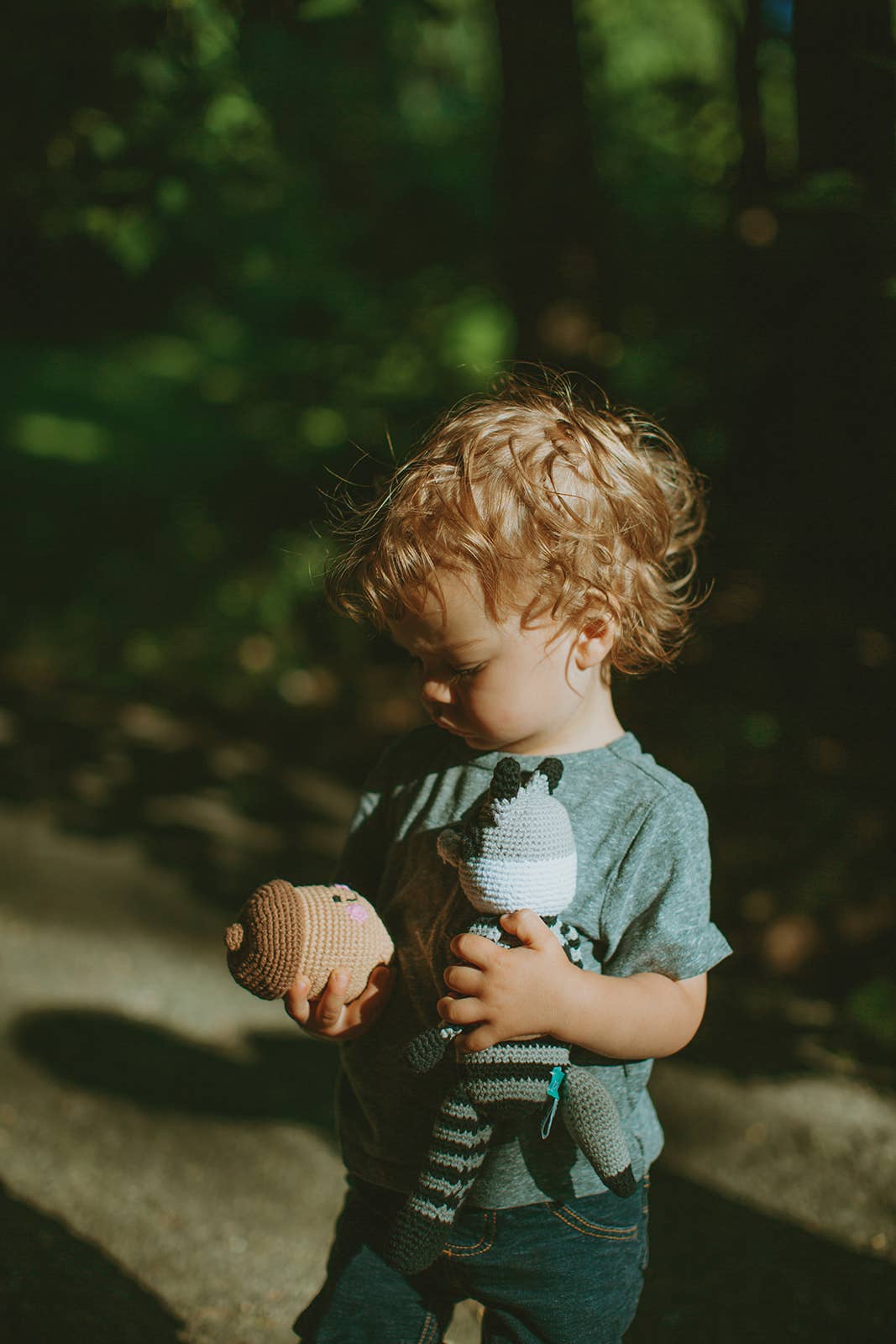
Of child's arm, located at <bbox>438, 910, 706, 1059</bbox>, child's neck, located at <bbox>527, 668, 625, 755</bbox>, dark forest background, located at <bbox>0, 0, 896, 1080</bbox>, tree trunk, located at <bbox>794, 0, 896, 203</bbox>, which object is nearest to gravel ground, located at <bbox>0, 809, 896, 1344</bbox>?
dark forest background, located at <bbox>0, 0, 896, 1080</bbox>

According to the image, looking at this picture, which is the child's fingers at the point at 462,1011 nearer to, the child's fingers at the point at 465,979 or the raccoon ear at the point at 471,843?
the child's fingers at the point at 465,979

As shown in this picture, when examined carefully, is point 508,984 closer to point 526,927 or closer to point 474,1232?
point 526,927

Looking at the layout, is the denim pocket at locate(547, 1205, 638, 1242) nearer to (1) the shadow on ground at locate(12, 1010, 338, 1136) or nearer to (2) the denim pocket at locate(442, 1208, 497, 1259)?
(2) the denim pocket at locate(442, 1208, 497, 1259)

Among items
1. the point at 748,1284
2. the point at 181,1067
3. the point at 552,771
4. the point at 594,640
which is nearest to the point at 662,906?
the point at 552,771

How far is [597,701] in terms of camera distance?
1.49 metres

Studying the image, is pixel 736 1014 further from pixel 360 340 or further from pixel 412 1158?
pixel 360 340

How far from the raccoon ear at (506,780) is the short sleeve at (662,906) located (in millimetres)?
217

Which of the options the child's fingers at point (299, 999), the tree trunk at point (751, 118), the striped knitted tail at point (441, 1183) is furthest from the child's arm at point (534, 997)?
the tree trunk at point (751, 118)

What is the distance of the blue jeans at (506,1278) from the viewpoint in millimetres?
1415

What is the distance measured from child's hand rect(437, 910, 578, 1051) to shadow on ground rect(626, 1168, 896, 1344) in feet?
4.15

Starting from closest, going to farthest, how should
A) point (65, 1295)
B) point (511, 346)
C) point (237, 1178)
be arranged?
point (65, 1295) < point (237, 1178) < point (511, 346)

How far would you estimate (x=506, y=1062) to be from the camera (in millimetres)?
1260

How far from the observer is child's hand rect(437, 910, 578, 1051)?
4.03 ft

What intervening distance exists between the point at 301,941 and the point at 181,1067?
1.73 meters
